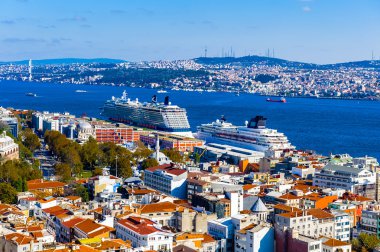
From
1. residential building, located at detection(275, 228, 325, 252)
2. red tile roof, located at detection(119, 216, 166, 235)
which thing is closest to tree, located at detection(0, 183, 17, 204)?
red tile roof, located at detection(119, 216, 166, 235)

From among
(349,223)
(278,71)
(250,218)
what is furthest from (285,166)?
(278,71)

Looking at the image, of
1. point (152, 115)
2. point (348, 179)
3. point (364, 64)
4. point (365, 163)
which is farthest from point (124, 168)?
point (364, 64)

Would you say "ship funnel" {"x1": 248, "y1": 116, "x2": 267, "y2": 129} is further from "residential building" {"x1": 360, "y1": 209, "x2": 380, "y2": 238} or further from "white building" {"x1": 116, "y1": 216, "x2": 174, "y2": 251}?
"white building" {"x1": 116, "y1": 216, "x2": 174, "y2": 251}

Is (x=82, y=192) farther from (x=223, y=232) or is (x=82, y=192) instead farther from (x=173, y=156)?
(x=173, y=156)

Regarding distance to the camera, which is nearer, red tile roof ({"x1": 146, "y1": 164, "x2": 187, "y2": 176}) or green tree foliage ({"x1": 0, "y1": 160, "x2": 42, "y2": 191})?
green tree foliage ({"x1": 0, "y1": 160, "x2": 42, "y2": 191})

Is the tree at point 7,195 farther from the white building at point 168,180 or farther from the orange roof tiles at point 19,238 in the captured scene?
the orange roof tiles at point 19,238

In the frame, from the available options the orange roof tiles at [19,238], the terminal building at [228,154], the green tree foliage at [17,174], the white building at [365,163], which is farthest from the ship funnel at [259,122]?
the orange roof tiles at [19,238]

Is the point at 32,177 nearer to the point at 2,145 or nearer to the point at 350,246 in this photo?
the point at 2,145
